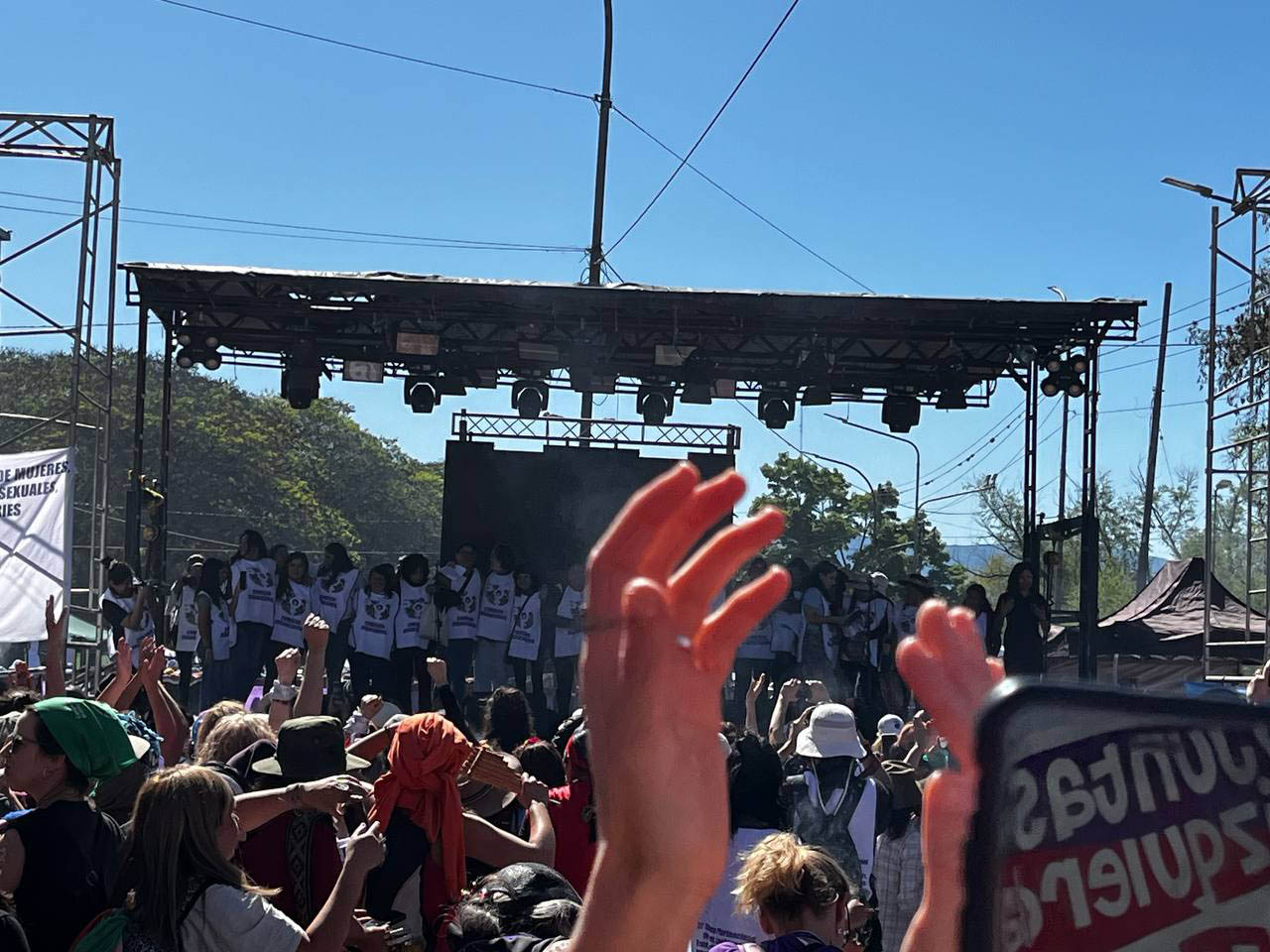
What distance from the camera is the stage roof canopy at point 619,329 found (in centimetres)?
1305

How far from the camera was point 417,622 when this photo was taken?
13.4m

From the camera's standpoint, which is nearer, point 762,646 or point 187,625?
point 187,625

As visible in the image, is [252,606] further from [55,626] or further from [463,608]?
[55,626]

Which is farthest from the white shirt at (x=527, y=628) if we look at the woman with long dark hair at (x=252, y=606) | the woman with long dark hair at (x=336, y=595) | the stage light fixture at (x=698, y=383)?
the stage light fixture at (x=698, y=383)

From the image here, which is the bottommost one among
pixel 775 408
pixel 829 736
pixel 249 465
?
pixel 829 736

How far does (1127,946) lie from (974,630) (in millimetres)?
340

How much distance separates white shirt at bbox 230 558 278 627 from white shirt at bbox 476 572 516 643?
79.0 inches

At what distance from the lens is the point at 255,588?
43.8 feet

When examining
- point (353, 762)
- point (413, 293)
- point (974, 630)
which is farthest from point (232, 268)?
point (974, 630)

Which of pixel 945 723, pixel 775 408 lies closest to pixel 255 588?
pixel 775 408

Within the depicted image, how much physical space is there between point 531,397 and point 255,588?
3821 millimetres

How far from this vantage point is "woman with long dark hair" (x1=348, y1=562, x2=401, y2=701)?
13.3 meters

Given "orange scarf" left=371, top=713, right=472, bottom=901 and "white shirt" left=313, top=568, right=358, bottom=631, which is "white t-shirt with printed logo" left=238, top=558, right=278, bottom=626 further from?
"orange scarf" left=371, top=713, right=472, bottom=901

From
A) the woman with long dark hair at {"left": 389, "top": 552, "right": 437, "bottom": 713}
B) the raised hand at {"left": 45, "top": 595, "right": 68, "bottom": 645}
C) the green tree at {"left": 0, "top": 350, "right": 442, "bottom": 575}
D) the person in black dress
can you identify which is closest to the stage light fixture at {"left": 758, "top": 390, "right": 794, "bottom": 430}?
the person in black dress
